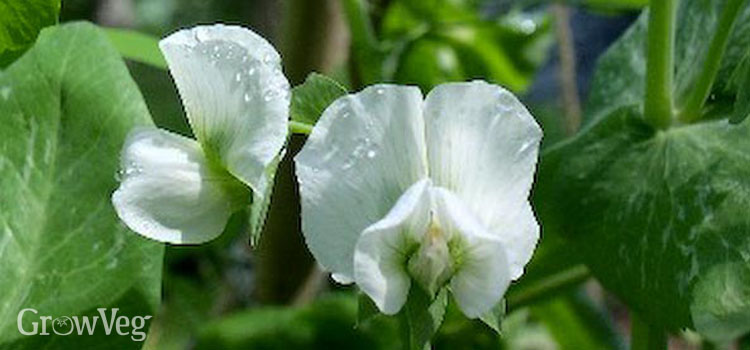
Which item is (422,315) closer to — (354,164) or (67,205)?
(354,164)

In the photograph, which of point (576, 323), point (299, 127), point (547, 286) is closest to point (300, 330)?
point (547, 286)

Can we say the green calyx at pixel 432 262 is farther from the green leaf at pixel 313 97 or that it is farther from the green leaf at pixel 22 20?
the green leaf at pixel 22 20

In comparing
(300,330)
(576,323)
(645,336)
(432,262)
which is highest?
(432,262)

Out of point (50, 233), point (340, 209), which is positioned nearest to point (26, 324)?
point (50, 233)

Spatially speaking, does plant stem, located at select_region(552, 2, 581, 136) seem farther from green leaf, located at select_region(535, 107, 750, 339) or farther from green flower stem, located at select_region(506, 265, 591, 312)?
green leaf, located at select_region(535, 107, 750, 339)

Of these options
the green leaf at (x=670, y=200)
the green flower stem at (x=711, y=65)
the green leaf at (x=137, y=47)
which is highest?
the green flower stem at (x=711, y=65)

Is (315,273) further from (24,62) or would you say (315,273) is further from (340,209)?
(340,209)

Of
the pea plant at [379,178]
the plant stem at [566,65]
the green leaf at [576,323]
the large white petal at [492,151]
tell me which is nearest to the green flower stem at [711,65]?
the pea plant at [379,178]
